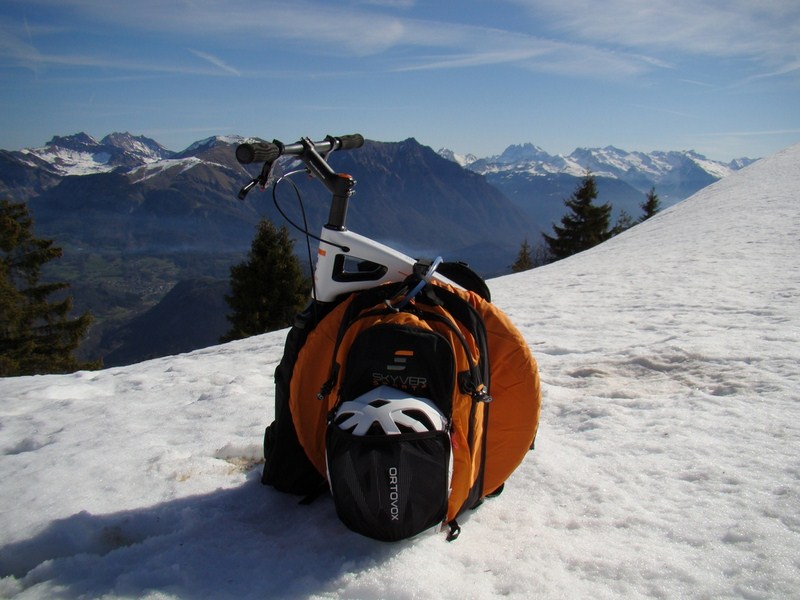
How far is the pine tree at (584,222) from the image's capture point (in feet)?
131

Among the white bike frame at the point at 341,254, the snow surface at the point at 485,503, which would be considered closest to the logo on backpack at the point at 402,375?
the white bike frame at the point at 341,254

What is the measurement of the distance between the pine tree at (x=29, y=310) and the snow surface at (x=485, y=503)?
23.2m

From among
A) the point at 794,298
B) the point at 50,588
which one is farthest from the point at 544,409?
the point at 794,298

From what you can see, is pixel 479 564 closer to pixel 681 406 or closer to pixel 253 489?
pixel 253 489

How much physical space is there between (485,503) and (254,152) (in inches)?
98.6

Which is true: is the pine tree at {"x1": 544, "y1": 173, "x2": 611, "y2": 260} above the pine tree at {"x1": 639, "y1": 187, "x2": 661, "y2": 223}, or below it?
below

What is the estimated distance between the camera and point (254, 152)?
2.69m

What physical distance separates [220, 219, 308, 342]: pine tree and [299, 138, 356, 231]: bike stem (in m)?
23.8

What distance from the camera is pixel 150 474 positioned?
348cm

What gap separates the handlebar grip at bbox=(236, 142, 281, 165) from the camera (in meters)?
2.68

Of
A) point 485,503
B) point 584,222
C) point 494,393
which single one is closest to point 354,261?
point 494,393

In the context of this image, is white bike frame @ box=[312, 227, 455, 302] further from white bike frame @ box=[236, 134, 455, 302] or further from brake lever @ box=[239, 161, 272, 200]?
brake lever @ box=[239, 161, 272, 200]

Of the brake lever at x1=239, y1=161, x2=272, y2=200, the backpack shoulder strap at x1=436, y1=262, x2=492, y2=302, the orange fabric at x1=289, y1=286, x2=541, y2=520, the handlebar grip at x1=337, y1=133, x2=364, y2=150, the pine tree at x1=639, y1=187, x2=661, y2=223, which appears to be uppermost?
the pine tree at x1=639, y1=187, x2=661, y2=223

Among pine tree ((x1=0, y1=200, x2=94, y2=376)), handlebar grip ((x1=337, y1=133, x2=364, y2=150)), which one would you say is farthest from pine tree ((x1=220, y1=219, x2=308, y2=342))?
handlebar grip ((x1=337, y1=133, x2=364, y2=150))
